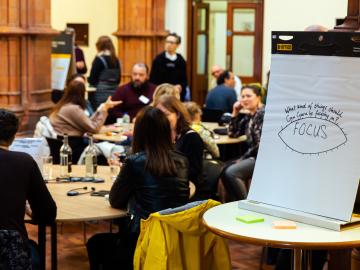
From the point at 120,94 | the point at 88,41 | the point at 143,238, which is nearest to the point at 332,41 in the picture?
the point at 143,238

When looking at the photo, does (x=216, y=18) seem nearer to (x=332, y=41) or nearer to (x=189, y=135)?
(x=189, y=135)

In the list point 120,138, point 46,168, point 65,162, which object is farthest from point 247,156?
point 46,168

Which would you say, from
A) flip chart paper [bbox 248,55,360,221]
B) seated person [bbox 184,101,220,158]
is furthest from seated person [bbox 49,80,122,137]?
flip chart paper [bbox 248,55,360,221]

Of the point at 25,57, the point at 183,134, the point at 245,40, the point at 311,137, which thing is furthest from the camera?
the point at 245,40

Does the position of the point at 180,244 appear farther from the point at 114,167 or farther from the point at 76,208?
the point at 114,167

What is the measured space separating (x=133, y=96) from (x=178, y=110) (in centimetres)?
315

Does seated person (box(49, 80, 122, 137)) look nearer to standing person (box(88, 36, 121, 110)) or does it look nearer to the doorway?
standing person (box(88, 36, 121, 110))

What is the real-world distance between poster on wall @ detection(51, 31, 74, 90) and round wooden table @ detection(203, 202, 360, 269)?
7.28 meters

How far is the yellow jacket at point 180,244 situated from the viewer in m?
3.79

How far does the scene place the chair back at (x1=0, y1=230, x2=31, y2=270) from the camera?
3.73m

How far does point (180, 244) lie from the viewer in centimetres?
389

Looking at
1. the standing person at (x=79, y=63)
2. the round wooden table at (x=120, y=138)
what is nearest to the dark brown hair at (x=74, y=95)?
the round wooden table at (x=120, y=138)

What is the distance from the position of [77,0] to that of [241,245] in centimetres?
1000

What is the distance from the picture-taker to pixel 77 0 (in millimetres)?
15797
